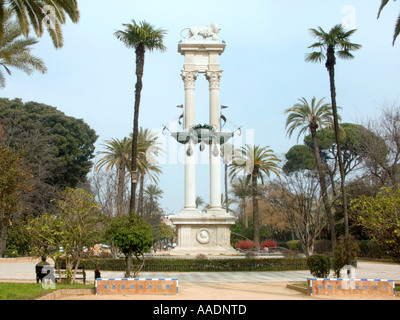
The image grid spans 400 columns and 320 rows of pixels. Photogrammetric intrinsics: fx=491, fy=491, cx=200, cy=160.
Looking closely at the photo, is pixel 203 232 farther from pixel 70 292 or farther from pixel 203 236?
pixel 70 292

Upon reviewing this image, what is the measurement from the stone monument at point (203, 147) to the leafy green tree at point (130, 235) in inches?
535

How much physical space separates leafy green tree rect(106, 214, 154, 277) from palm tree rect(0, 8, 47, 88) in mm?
9435

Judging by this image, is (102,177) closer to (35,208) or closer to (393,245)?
(35,208)

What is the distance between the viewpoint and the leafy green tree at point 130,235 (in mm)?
19688

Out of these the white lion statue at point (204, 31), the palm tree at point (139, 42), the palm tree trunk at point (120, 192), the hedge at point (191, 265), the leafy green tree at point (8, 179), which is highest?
the white lion statue at point (204, 31)

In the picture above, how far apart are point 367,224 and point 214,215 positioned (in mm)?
16302

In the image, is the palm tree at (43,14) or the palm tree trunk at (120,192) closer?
the palm tree at (43,14)

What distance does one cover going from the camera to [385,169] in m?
43.1

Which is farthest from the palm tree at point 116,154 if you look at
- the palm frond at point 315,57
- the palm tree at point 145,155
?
the palm frond at point 315,57

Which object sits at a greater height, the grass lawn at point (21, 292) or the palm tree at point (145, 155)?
the palm tree at point (145, 155)

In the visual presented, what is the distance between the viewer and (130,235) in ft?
64.3

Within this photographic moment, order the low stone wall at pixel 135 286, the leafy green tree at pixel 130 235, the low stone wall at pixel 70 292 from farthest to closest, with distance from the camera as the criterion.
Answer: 1. the leafy green tree at pixel 130 235
2. the low stone wall at pixel 135 286
3. the low stone wall at pixel 70 292

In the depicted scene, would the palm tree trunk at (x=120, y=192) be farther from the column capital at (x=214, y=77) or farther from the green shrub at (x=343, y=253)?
the green shrub at (x=343, y=253)

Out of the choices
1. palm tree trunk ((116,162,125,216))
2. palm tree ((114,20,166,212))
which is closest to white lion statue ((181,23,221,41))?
palm tree ((114,20,166,212))
